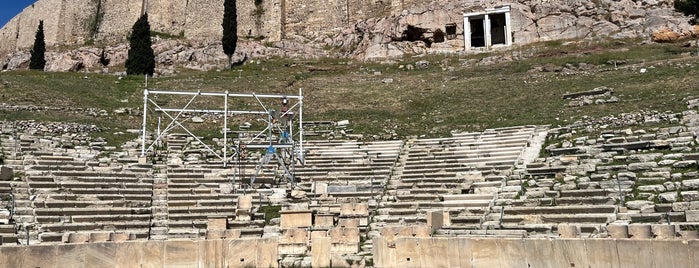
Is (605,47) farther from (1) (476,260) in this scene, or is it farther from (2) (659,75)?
(1) (476,260)

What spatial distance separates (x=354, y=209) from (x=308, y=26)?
37.7m

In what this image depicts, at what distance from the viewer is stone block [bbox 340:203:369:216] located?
15.7m

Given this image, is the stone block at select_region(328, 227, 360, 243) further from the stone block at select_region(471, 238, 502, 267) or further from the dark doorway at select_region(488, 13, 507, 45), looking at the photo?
the dark doorway at select_region(488, 13, 507, 45)

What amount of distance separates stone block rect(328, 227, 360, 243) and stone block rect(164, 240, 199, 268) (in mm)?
3044

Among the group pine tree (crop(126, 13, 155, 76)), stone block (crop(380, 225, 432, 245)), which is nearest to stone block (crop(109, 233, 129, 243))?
stone block (crop(380, 225, 432, 245))

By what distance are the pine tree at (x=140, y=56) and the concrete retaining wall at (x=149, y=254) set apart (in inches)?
1297

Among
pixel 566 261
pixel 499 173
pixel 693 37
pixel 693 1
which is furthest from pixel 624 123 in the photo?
pixel 693 1

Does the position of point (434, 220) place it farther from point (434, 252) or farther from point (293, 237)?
point (293, 237)

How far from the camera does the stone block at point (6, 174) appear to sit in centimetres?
1745

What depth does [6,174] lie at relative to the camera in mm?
17547

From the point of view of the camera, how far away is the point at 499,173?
18094 mm

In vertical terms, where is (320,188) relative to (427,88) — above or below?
below

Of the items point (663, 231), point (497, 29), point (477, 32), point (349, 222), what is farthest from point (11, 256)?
point (497, 29)

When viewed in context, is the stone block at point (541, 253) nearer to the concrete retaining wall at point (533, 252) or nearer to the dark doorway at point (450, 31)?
the concrete retaining wall at point (533, 252)
